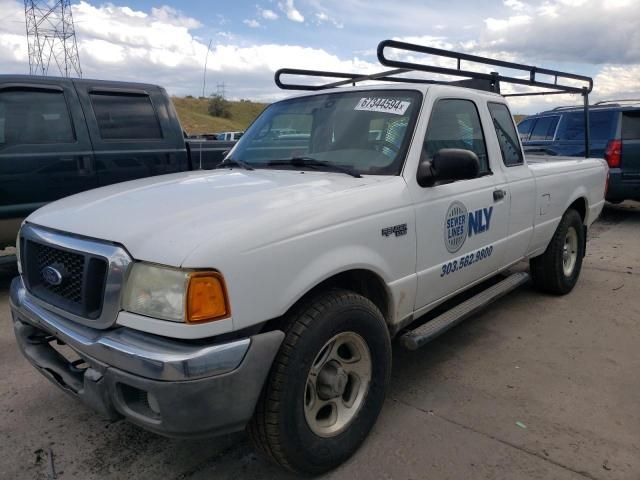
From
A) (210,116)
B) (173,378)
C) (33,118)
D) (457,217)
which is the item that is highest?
(210,116)

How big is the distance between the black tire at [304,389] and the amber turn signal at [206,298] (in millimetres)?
345

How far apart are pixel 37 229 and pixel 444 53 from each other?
298 centimetres

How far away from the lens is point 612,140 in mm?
8664

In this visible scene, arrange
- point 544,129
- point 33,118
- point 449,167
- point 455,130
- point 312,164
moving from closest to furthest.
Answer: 1. point 449,167
2. point 312,164
3. point 455,130
4. point 33,118
5. point 544,129

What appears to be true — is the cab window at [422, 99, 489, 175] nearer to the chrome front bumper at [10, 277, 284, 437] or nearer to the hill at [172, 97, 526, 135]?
the chrome front bumper at [10, 277, 284, 437]

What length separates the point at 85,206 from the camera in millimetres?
2562

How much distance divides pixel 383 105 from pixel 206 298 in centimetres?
185

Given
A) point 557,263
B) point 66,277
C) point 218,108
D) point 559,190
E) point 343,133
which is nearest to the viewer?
point 66,277

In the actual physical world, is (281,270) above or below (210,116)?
below

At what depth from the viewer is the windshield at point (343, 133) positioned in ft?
10.2

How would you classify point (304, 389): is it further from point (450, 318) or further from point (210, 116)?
point (210, 116)

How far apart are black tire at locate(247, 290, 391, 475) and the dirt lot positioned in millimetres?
197

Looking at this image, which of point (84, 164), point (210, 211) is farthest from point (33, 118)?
point (210, 211)

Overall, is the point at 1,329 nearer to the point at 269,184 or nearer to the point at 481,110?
the point at 269,184
